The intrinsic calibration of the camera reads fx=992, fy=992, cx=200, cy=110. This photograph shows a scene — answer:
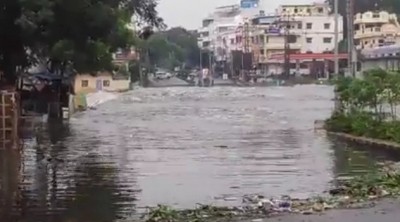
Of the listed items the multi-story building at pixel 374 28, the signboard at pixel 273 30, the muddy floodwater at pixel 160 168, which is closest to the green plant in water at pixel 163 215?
the muddy floodwater at pixel 160 168

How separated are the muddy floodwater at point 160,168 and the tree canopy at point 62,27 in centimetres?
220

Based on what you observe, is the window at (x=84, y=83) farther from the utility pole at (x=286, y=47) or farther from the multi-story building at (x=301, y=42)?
the multi-story building at (x=301, y=42)

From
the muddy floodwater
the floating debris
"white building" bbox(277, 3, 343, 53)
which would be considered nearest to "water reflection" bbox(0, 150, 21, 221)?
the muddy floodwater

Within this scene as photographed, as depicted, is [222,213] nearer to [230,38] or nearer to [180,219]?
[180,219]

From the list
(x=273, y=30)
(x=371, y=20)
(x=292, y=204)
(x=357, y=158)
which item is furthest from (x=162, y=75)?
(x=292, y=204)

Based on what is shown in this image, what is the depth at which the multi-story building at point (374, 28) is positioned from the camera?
12481 centimetres

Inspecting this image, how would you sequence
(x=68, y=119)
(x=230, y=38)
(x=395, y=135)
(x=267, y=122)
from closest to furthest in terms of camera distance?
(x=395, y=135) → (x=267, y=122) → (x=68, y=119) → (x=230, y=38)

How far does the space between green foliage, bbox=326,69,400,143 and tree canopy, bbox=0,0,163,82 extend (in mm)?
11327

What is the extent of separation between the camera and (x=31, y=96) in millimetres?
44125

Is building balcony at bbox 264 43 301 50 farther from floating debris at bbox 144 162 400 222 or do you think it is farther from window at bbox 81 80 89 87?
floating debris at bbox 144 162 400 222

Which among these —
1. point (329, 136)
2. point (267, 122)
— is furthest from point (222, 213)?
point (267, 122)

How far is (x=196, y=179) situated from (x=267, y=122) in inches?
846

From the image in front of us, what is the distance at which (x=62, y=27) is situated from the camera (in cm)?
1414

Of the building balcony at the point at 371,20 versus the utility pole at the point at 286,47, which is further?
the utility pole at the point at 286,47
